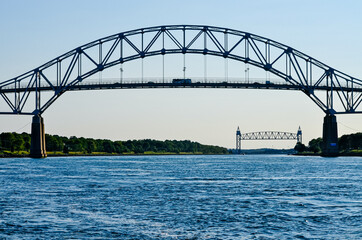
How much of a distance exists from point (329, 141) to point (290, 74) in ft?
59.2

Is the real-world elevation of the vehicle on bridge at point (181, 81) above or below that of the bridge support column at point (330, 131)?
above

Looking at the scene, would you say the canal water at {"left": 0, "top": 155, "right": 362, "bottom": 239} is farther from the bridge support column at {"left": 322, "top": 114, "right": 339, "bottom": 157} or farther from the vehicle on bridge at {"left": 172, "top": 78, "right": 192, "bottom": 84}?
the bridge support column at {"left": 322, "top": 114, "right": 339, "bottom": 157}


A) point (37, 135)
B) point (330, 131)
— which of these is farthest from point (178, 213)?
point (330, 131)

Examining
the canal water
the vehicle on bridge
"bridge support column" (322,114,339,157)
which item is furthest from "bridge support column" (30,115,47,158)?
the canal water

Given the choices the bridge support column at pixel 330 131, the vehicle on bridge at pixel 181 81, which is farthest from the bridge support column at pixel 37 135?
the bridge support column at pixel 330 131

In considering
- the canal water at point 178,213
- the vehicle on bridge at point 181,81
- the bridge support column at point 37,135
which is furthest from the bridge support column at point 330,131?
the canal water at point 178,213

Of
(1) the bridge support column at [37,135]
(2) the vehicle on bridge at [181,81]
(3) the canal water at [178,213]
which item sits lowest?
(3) the canal water at [178,213]

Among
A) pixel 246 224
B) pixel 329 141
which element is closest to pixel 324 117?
pixel 329 141

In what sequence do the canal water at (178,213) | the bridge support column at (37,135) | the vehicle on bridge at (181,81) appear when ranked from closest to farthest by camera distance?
1. the canal water at (178,213)
2. the bridge support column at (37,135)
3. the vehicle on bridge at (181,81)

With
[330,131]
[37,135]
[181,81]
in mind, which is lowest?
[37,135]

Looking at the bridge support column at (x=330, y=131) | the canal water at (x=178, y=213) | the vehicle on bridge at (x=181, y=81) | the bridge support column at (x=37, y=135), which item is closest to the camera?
the canal water at (x=178, y=213)

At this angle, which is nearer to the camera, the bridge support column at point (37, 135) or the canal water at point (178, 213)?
the canal water at point (178, 213)

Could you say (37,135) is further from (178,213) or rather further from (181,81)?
(178,213)

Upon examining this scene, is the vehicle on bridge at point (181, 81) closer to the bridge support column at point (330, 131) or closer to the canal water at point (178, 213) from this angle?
the bridge support column at point (330, 131)
